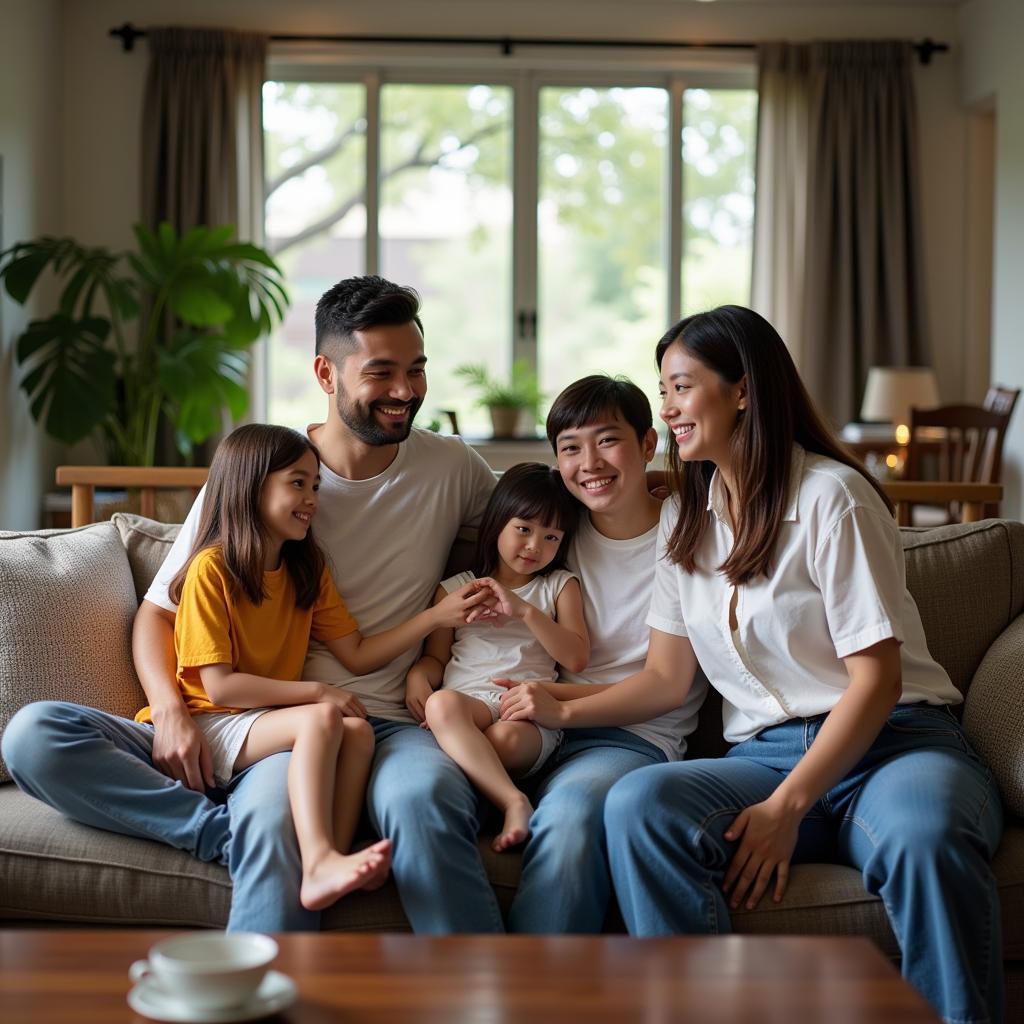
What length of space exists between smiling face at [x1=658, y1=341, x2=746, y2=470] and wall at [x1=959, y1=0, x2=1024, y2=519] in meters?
4.10

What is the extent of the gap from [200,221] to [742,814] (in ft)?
16.5

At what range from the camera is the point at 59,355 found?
17.1 feet

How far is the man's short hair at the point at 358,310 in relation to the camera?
2.29m

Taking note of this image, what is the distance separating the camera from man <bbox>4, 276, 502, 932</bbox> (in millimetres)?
1738

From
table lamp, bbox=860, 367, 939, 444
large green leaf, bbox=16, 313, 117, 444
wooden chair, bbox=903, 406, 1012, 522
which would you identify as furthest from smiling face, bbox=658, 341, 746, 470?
table lamp, bbox=860, 367, 939, 444

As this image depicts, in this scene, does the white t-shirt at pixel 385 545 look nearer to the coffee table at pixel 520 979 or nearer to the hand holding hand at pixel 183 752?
the hand holding hand at pixel 183 752

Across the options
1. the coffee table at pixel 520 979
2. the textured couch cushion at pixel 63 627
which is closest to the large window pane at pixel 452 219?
the textured couch cushion at pixel 63 627

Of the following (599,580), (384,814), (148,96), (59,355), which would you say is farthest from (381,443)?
(148,96)

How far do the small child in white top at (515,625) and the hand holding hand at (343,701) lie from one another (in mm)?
112

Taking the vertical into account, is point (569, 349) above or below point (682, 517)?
above

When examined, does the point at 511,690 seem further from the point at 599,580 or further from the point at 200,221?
the point at 200,221

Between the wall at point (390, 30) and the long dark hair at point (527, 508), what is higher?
the wall at point (390, 30)

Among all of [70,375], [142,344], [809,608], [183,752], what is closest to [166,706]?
[183,752]

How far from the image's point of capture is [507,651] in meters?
2.21
